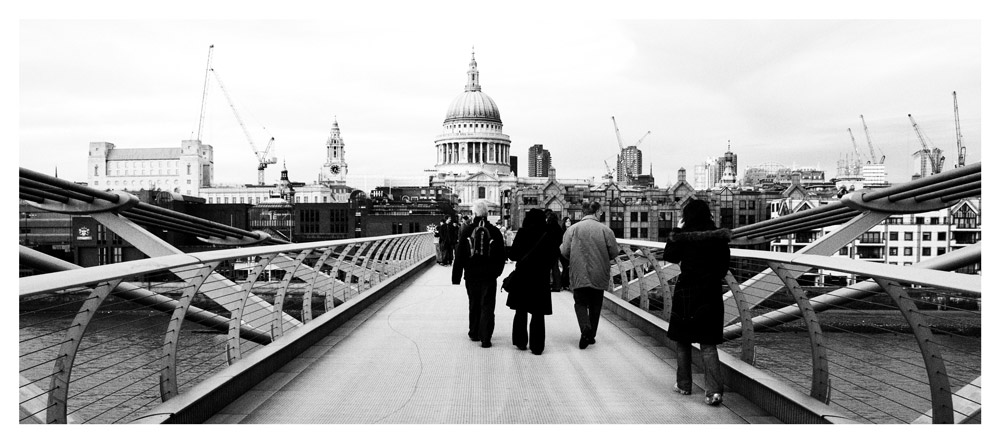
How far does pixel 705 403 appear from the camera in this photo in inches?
210

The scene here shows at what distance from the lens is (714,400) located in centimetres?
523

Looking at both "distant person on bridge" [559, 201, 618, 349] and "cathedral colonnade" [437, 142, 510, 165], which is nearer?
"distant person on bridge" [559, 201, 618, 349]

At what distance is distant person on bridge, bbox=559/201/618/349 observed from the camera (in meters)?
7.73

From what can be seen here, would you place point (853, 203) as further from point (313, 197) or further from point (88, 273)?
point (313, 197)

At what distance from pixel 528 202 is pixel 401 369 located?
93.2 metres

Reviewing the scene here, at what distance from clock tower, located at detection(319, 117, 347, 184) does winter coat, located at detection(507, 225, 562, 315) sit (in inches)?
6784

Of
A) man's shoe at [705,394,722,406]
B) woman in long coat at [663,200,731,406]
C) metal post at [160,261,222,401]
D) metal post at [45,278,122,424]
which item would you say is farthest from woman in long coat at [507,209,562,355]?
metal post at [45,278,122,424]

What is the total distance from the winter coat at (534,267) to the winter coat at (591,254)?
0.36 meters

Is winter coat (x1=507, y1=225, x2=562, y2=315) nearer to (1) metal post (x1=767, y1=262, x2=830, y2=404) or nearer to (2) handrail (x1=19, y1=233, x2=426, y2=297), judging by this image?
(2) handrail (x1=19, y1=233, x2=426, y2=297)

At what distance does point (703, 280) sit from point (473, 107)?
486ft

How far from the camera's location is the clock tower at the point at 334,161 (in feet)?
586

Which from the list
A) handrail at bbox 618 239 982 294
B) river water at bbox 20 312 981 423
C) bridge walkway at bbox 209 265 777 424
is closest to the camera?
handrail at bbox 618 239 982 294

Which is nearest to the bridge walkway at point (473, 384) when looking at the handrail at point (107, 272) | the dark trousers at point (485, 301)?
the dark trousers at point (485, 301)

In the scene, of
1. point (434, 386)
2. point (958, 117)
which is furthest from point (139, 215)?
point (958, 117)
